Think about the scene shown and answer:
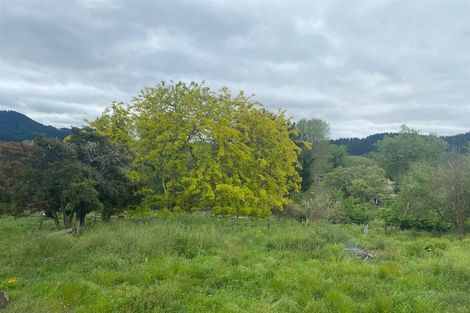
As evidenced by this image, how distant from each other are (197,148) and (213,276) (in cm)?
982

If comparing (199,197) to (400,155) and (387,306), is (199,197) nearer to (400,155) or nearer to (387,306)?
(387,306)

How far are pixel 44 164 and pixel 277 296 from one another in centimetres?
1016

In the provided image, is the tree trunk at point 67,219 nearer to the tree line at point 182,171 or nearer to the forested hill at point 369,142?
the tree line at point 182,171

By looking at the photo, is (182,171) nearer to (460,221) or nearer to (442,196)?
(442,196)

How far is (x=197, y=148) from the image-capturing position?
17391mm

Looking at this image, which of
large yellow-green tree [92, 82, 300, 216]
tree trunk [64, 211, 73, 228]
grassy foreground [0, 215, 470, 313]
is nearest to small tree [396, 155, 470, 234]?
large yellow-green tree [92, 82, 300, 216]

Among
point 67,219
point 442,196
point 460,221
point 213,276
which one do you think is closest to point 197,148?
point 67,219

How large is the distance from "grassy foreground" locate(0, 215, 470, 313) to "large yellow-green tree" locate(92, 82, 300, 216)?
583 centimetres

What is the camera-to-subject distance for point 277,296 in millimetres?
7246

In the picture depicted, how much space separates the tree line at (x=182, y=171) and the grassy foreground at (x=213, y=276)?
2988 millimetres

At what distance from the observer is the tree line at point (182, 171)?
1312 cm

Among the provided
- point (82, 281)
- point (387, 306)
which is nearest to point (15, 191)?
point (82, 281)

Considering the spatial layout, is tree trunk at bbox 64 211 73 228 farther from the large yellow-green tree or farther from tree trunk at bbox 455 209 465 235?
tree trunk at bbox 455 209 465 235

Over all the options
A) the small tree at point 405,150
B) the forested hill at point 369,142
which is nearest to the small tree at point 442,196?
the small tree at point 405,150
